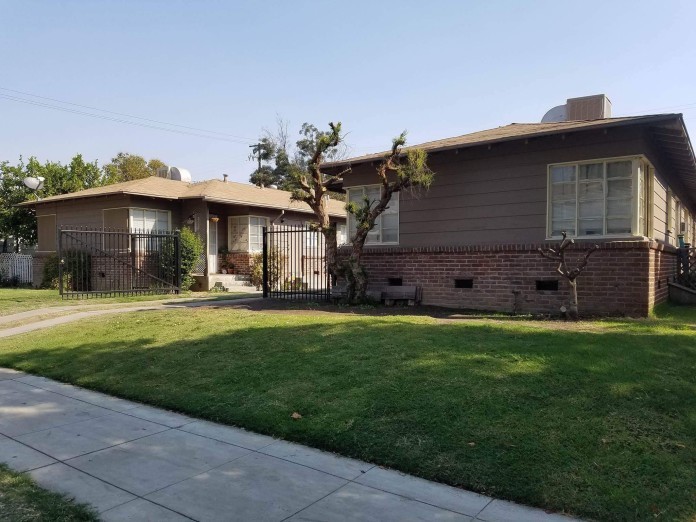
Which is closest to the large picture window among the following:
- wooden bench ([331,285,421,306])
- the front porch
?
wooden bench ([331,285,421,306])

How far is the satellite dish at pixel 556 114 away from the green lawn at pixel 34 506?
49.0ft

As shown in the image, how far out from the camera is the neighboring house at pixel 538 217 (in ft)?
33.3

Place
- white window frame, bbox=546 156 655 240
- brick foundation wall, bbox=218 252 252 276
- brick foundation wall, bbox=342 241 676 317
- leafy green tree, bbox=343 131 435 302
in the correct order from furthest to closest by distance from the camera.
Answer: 1. brick foundation wall, bbox=218 252 252 276
2. leafy green tree, bbox=343 131 435 302
3. white window frame, bbox=546 156 655 240
4. brick foundation wall, bbox=342 241 676 317

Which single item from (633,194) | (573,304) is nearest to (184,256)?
(573,304)

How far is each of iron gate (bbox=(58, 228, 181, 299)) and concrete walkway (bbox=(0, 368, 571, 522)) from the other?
13.7 meters

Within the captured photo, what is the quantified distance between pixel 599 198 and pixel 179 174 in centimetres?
2061

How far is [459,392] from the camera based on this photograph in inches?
198

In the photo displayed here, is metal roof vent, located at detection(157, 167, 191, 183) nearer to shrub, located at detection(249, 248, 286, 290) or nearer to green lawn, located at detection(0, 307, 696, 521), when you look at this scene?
shrub, located at detection(249, 248, 286, 290)

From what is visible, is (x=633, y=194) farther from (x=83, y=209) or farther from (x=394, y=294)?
(x=83, y=209)

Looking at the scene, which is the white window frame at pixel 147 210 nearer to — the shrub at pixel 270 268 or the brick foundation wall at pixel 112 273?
the brick foundation wall at pixel 112 273

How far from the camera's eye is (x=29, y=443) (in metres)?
4.55

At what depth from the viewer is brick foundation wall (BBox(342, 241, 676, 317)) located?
32.8 feet

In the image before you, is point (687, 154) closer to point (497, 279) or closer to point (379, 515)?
point (497, 279)

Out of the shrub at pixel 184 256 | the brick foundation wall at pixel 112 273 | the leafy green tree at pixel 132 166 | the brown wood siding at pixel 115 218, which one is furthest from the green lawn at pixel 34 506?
the leafy green tree at pixel 132 166
